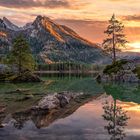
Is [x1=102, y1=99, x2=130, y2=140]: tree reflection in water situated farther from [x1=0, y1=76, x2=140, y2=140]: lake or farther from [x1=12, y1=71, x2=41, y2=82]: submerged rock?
[x1=12, y1=71, x2=41, y2=82]: submerged rock

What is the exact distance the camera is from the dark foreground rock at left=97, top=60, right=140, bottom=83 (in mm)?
67119

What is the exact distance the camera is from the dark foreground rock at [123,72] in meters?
67.1

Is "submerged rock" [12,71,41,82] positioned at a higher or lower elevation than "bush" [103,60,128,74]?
lower

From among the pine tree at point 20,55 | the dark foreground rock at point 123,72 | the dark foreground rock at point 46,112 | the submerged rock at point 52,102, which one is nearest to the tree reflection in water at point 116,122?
the dark foreground rock at point 46,112

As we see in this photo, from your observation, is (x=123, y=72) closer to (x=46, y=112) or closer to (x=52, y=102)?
(x=52, y=102)

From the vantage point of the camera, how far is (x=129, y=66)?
69438 mm

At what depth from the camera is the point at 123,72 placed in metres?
68.9

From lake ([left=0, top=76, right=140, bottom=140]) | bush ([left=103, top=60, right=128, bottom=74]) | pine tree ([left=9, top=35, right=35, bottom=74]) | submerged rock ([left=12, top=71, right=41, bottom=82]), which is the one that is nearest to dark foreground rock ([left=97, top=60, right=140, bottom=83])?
bush ([left=103, top=60, right=128, bottom=74])

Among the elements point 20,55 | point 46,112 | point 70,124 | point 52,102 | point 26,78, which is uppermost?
point 20,55

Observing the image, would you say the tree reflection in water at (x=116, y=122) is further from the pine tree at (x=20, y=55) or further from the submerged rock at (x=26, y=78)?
the pine tree at (x=20, y=55)

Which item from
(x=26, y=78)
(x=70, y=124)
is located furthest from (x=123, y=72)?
(x=70, y=124)

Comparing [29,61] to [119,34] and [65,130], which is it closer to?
[119,34]

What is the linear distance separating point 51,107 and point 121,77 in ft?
154

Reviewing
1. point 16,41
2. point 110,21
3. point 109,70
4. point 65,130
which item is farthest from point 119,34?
point 65,130
